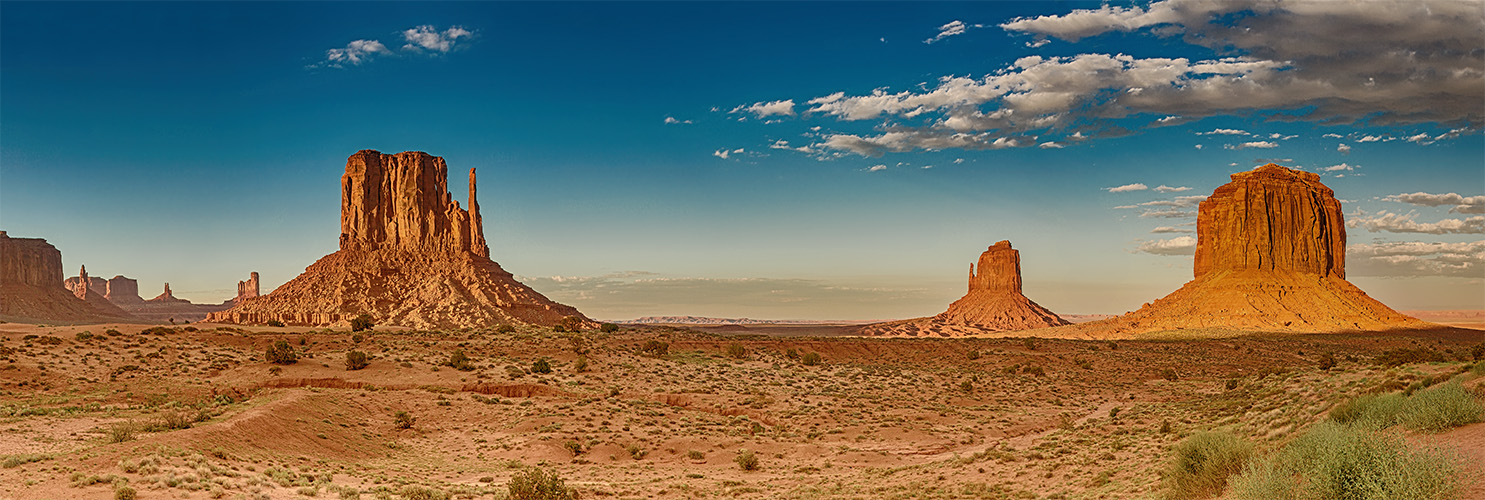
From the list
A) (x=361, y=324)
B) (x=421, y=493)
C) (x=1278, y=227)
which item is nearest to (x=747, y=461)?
(x=421, y=493)

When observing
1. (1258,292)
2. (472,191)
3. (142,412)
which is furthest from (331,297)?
(1258,292)

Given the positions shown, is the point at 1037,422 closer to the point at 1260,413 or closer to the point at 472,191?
the point at 1260,413

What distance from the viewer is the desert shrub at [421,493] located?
19.2 m

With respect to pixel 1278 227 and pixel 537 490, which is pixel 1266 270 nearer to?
pixel 1278 227

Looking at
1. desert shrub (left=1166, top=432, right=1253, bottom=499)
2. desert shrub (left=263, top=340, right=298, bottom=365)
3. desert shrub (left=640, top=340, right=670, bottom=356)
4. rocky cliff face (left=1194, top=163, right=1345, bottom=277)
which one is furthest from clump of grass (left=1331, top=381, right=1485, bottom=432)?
rocky cliff face (left=1194, top=163, right=1345, bottom=277)

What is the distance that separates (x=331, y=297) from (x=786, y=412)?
→ 229 feet

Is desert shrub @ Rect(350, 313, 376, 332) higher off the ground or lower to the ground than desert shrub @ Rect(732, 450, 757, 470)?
higher

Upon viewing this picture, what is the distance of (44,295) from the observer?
132000 millimetres

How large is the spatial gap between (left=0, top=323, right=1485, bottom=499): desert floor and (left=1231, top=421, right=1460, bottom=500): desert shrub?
4.90 feet

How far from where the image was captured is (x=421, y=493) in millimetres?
19625

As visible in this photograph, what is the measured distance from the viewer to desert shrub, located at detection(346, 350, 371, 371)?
44.1 meters

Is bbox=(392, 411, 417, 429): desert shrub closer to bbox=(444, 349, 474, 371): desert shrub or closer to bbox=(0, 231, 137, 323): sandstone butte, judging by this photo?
bbox=(444, 349, 474, 371): desert shrub

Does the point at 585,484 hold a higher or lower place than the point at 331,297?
lower

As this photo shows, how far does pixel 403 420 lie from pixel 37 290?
141 metres
